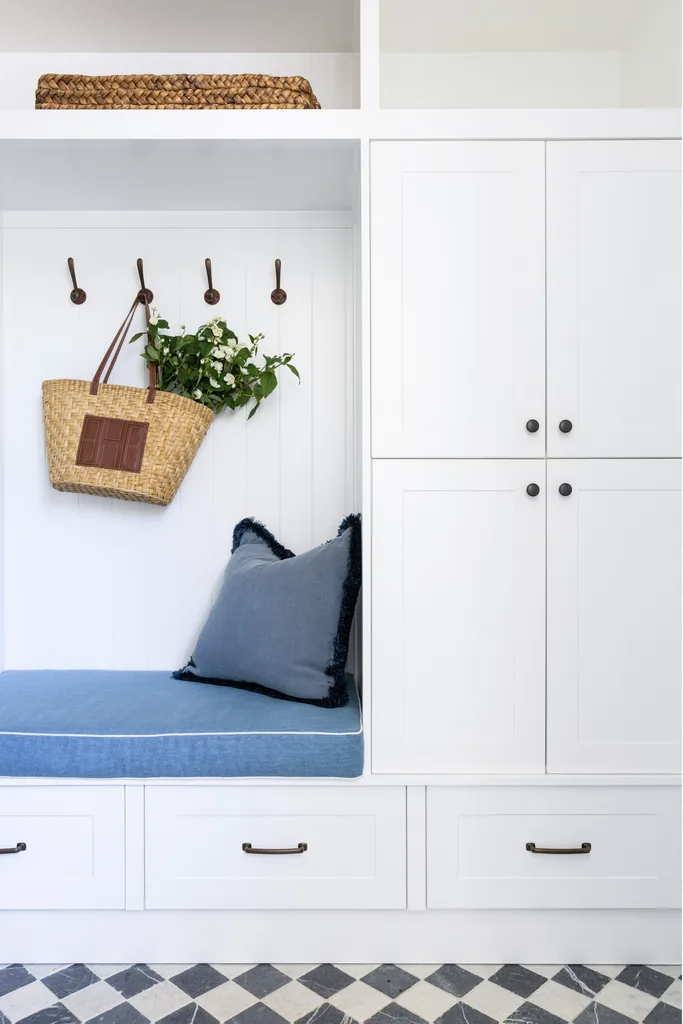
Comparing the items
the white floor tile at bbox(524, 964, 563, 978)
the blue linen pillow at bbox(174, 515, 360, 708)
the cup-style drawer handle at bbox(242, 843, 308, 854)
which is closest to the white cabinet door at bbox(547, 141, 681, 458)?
the blue linen pillow at bbox(174, 515, 360, 708)

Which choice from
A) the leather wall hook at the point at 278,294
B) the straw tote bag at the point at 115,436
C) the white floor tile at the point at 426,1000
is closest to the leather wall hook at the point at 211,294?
the leather wall hook at the point at 278,294

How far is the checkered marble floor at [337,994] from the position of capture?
1.66 m

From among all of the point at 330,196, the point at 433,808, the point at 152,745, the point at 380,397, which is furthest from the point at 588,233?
the point at 152,745

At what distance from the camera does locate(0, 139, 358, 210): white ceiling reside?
193cm

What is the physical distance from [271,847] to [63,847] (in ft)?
1.65

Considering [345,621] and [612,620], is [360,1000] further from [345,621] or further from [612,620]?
[612,620]

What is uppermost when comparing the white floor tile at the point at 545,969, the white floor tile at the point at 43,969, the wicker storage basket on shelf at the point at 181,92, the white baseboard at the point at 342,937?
the wicker storage basket on shelf at the point at 181,92

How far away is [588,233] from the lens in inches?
73.2

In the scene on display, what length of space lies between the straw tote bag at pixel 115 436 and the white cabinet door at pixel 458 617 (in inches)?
26.6

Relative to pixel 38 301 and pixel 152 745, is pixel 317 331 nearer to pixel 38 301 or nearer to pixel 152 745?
pixel 38 301

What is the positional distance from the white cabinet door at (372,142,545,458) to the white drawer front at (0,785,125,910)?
111 centimetres

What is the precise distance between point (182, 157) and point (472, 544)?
1.24m

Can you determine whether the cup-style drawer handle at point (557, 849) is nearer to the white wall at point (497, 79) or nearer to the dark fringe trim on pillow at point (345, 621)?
the dark fringe trim on pillow at point (345, 621)

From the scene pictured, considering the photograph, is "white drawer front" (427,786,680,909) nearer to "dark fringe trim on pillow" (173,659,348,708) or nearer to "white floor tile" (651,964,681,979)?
"white floor tile" (651,964,681,979)
